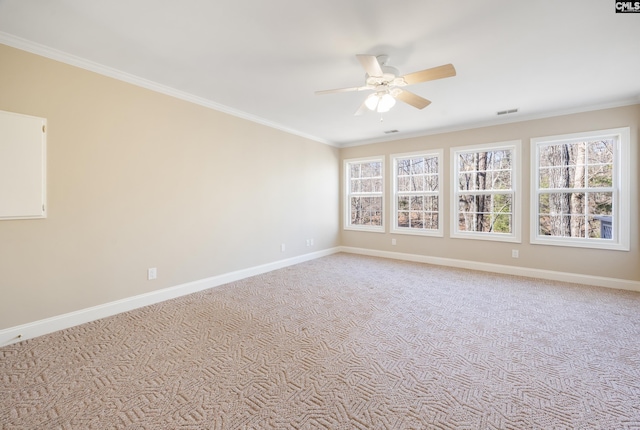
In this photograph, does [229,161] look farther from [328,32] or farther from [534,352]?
[534,352]

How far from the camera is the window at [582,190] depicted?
381 centimetres

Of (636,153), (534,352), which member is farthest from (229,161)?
(636,153)

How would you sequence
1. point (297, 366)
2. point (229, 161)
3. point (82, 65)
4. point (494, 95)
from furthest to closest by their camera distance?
1. point (229, 161)
2. point (494, 95)
3. point (82, 65)
4. point (297, 366)

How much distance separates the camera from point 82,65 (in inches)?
107

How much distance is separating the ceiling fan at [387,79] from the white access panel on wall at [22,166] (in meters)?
2.62

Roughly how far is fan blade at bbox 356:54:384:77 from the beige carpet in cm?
236

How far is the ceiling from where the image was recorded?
2002 mm

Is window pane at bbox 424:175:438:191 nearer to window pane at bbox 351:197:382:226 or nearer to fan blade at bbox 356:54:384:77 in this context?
window pane at bbox 351:197:382:226

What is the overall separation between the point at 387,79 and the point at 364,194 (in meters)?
3.76

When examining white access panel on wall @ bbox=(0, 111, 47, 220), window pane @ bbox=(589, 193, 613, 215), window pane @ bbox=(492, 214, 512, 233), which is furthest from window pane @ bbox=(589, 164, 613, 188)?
white access panel on wall @ bbox=(0, 111, 47, 220)

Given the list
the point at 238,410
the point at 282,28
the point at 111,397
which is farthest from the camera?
the point at 282,28

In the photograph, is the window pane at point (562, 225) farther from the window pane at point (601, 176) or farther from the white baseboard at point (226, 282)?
the white baseboard at point (226, 282)

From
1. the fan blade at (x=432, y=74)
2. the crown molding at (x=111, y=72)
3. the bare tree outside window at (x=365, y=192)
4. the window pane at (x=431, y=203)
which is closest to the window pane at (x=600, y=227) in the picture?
the window pane at (x=431, y=203)

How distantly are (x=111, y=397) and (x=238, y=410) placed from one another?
33.0 inches
